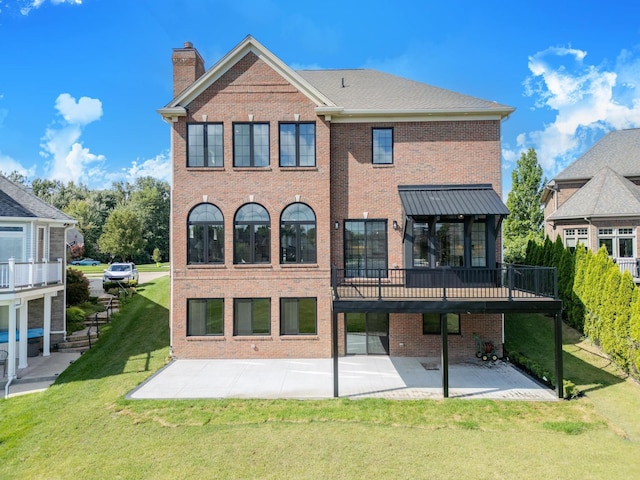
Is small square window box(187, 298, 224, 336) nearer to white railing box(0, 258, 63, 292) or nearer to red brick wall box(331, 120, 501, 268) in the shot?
red brick wall box(331, 120, 501, 268)

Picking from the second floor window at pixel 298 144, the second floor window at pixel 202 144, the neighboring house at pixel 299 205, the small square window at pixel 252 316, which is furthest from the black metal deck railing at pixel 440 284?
the second floor window at pixel 202 144

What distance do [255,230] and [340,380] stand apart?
6153 millimetres

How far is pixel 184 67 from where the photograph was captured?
1452cm

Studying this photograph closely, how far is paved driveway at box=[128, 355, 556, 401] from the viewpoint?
10188 mm

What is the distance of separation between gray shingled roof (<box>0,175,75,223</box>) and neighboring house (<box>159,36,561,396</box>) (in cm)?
541

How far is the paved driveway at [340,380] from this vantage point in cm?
1019

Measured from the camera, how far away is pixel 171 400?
9.75 m

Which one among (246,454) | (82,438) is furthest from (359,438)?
(82,438)

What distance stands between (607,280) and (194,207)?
15301 millimetres

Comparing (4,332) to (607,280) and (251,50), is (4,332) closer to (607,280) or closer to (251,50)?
(251,50)

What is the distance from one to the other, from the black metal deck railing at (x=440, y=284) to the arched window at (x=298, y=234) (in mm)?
1464

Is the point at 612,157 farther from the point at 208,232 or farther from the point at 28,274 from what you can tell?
the point at 28,274

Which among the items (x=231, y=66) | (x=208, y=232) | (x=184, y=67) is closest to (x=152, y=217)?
(x=184, y=67)

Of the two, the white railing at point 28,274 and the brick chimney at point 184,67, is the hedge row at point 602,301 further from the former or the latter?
the white railing at point 28,274
